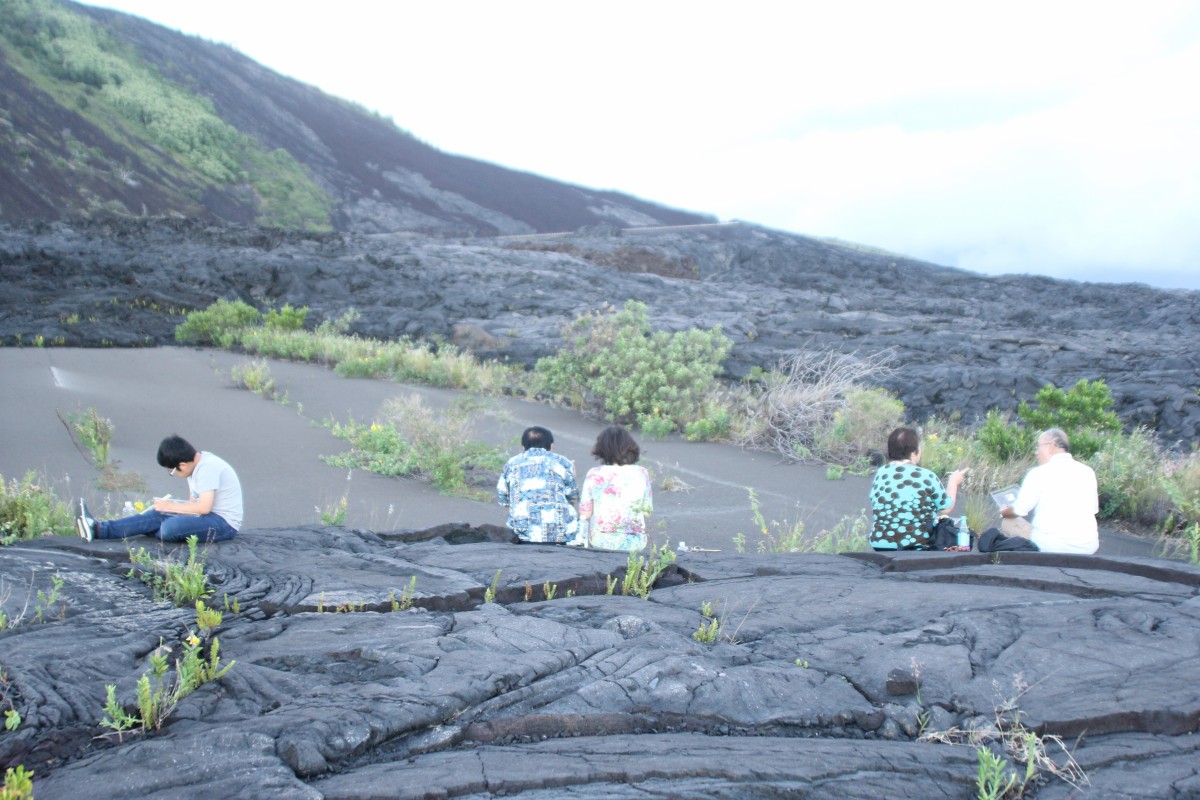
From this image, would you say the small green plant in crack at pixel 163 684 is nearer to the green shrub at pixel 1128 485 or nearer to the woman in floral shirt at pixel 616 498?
the woman in floral shirt at pixel 616 498

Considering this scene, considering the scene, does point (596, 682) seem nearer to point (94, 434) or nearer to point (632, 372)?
point (94, 434)

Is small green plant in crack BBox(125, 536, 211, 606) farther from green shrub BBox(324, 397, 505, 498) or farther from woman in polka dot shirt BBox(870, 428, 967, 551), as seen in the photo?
green shrub BBox(324, 397, 505, 498)

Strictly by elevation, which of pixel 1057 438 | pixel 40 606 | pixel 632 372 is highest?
pixel 1057 438

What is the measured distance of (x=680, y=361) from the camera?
14.6 meters

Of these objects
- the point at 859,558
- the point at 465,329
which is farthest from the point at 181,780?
the point at 465,329

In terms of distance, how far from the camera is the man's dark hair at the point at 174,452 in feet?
19.0

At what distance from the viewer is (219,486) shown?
5.82 metres

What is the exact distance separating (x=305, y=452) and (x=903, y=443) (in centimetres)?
748

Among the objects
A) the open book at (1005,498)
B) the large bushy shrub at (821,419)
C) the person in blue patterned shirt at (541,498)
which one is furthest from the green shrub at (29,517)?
the large bushy shrub at (821,419)

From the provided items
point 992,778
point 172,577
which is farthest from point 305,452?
point 992,778

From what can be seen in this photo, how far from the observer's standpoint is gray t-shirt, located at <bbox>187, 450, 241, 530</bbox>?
19.0 ft

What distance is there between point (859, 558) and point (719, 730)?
9.57 ft

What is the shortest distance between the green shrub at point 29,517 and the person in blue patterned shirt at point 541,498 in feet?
9.64

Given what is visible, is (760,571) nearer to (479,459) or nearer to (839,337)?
(479,459)
